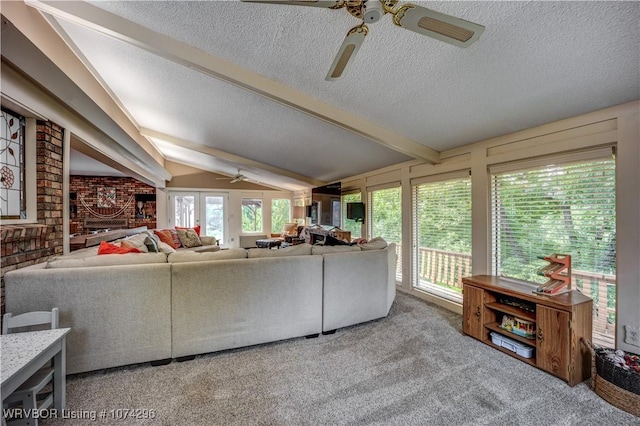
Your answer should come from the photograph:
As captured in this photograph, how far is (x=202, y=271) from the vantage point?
7.45 ft

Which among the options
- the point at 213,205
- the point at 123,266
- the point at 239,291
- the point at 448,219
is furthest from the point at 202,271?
the point at 213,205

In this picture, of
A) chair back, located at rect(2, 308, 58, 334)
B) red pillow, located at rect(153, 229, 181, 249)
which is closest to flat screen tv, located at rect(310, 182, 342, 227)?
red pillow, located at rect(153, 229, 181, 249)

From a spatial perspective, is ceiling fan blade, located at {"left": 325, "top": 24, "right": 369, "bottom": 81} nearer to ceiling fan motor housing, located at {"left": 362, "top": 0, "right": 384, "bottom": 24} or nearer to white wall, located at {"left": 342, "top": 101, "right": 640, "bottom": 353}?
ceiling fan motor housing, located at {"left": 362, "top": 0, "right": 384, "bottom": 24}

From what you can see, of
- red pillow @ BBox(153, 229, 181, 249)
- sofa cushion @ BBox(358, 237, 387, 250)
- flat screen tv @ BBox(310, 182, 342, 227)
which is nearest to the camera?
sofa cushion @ BBox(358, 237, 387, 250)

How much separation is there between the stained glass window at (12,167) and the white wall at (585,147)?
172 inches

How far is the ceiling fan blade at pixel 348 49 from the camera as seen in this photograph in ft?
4.26

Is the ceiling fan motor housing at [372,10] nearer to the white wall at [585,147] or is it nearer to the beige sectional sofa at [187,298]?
the beige sectional sofa at [187,298]

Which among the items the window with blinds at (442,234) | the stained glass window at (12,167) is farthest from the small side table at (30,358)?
the window with blinds at (442,234)

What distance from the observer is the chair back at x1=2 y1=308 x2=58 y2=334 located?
1.72m

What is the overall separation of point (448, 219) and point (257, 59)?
3005 millimetres

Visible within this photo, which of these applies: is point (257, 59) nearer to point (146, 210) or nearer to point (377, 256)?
point (377, 256)

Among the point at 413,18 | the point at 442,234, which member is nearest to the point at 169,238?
the point at 442,234

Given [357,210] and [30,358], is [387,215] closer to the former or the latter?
[357,210]

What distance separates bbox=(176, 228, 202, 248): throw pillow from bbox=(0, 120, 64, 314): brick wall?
3.08 metres
